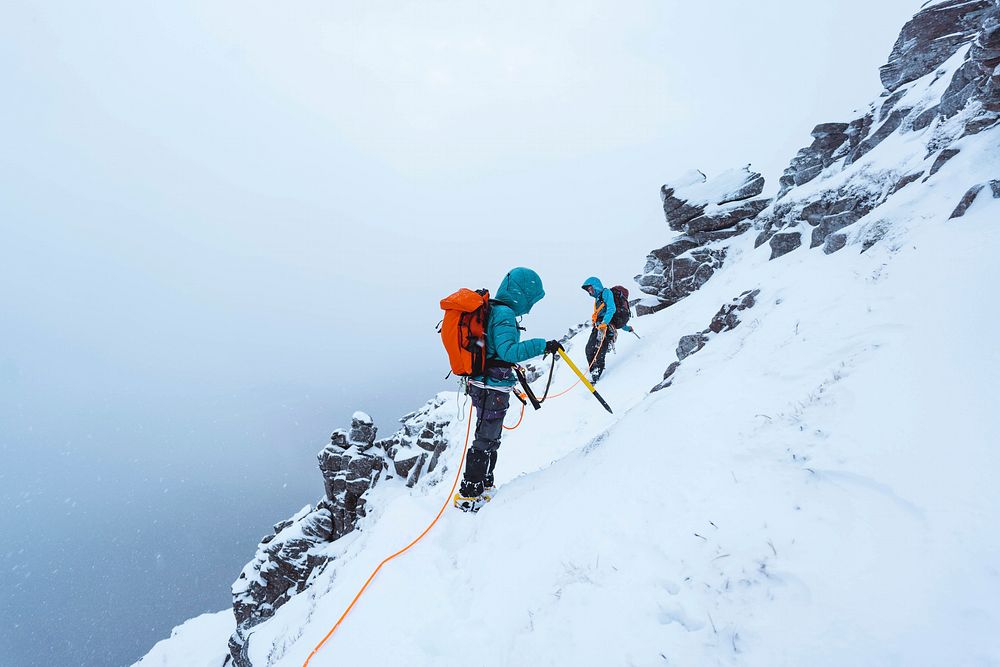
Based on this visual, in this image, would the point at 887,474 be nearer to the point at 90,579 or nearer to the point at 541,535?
the point at 541,535

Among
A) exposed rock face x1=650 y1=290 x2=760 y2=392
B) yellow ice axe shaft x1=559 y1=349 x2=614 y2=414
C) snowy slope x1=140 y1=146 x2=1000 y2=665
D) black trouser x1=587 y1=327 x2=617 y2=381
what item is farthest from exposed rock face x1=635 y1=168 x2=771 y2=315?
yellow ice axe shaft x1=559 y1=349 x2=614 y2=414

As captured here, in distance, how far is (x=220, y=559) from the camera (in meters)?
125

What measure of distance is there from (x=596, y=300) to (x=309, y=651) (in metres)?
12.2

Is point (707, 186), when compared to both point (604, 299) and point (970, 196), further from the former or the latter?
point (970, 196)

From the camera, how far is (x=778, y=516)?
3.22m

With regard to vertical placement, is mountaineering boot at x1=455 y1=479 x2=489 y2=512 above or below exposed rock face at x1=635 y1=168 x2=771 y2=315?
below

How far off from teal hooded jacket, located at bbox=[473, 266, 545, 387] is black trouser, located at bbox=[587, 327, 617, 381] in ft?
30.7

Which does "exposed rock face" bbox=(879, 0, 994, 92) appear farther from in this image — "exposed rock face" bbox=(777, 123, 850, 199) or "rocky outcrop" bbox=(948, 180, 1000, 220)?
"rocky outcrop" bbox=(948, 180, 1000, 220)

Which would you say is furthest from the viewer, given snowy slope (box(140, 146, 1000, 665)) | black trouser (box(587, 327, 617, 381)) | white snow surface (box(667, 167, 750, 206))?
white snow surface (box(667, 167, 750, 206))

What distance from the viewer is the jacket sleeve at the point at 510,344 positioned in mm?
5859

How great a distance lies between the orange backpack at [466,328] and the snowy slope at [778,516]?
7.31 ft

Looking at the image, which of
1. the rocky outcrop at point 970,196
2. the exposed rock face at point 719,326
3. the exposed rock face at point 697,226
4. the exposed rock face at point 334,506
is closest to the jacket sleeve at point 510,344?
the exposed rock face at point 719,326

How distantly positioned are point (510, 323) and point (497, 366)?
77 cm

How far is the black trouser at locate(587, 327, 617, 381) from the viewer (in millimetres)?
15219
